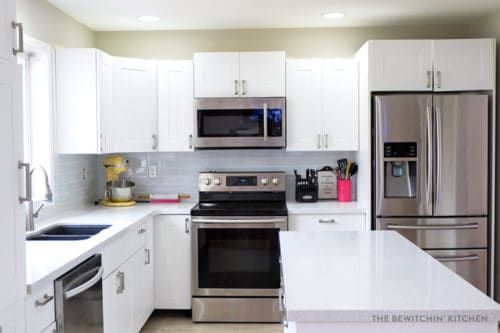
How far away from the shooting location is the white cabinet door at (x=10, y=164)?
1611mm

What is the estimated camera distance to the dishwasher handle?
2.24 metres

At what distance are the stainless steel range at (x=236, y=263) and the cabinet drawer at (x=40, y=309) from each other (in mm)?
1798

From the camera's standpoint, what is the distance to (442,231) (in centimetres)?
371

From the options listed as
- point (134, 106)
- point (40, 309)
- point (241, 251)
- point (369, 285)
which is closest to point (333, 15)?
point (134, 106)

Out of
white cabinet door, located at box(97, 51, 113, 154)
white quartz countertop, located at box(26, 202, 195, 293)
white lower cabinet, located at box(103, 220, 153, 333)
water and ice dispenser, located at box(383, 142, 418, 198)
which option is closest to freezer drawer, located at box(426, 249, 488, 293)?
water and ice dispenser, located at box(383, 142, 418, 198)

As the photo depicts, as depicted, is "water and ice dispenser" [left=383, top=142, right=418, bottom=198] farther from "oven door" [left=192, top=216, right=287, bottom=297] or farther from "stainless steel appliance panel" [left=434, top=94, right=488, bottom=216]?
"oven door" [left=192, top=216, right=287, bottom=297]

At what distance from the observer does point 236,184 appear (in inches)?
167

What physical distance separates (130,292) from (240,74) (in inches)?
74.1

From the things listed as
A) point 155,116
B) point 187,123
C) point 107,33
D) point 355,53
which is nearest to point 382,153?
point 355,53

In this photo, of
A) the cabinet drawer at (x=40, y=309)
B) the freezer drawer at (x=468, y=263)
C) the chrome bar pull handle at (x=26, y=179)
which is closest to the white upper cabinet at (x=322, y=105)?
the freezer drawer at (x=468, y=263)

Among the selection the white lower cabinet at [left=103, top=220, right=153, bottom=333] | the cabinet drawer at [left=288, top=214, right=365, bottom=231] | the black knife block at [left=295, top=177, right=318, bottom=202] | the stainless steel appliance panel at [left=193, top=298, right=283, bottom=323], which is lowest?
the stainless steel appliance panel at [left=193, top=298, right=283, bottom=323]

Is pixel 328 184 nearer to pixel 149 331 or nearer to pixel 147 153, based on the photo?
pixel 147 153

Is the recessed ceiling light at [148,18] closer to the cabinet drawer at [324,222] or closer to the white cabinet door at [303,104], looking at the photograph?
the white cabinet door at [303,104]

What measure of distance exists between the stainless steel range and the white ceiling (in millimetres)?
1506
